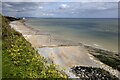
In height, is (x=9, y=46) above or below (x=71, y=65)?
above

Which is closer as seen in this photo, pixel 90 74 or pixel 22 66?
pixel 22 66

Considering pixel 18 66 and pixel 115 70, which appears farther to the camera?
pixel 115 70

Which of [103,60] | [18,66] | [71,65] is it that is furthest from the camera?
[103,60]

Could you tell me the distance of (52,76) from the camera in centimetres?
1466

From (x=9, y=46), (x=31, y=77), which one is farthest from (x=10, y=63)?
(x=9, y=46)

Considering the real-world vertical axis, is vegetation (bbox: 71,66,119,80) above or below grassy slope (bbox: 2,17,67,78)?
below

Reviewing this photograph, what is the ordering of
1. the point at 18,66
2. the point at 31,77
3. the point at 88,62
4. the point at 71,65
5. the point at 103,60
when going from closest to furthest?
1. the point at 31,77
2. the point at 18,66
3. the point at 71,65
4. the point at 88,62
5. the point at 103,60

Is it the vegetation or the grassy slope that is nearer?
the grassy slope

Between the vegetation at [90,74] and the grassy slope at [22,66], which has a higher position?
the grassy slope at [22,66]

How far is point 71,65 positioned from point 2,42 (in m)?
6.90

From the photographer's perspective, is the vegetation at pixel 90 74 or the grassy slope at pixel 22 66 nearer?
the grassy slope at pixel 22 66

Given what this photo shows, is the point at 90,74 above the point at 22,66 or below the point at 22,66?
below

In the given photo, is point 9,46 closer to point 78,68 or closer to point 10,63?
point 10,63

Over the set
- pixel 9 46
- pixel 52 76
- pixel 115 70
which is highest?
pixel 9 46
